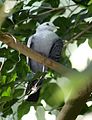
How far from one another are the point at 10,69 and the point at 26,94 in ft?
0.45

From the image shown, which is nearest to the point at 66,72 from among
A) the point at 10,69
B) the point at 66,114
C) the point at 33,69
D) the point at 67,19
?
the point at 66,114

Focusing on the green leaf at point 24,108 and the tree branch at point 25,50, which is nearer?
the tree branch at point 25,50

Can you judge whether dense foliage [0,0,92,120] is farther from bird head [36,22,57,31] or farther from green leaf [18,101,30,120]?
bird head [36,22,57,31]

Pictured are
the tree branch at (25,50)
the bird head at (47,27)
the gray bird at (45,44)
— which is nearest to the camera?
the tree branch at (25,50)

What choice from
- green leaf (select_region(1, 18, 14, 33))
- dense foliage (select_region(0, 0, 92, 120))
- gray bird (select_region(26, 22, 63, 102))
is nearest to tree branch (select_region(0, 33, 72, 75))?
dense foliage (select_region(0, 0, 92, 120))

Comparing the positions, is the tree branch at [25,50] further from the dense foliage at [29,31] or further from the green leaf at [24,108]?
the green leaf at [24,108]

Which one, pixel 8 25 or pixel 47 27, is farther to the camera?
pixel 47 27

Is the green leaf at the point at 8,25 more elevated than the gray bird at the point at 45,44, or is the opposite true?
the green leaf at the point at 8,25

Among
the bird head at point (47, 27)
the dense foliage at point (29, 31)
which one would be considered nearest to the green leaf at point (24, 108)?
the dense foliage at point (29, 31)

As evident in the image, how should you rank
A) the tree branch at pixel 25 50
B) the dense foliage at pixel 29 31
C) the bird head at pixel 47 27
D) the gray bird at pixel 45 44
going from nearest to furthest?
1. the tree branch at pixel 25 50
2. the dense foliage at pixel 29 31
3. the gray bird at pixel 45 44
4. the bird head at pixel 47 27

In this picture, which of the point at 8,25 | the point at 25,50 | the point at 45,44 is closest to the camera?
the point at 25,50

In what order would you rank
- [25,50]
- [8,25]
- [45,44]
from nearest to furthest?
[25,50], [8,25], [45,44]

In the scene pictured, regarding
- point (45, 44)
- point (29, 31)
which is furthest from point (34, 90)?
point (45, 44)

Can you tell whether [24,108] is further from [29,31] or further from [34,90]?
[29,31]
